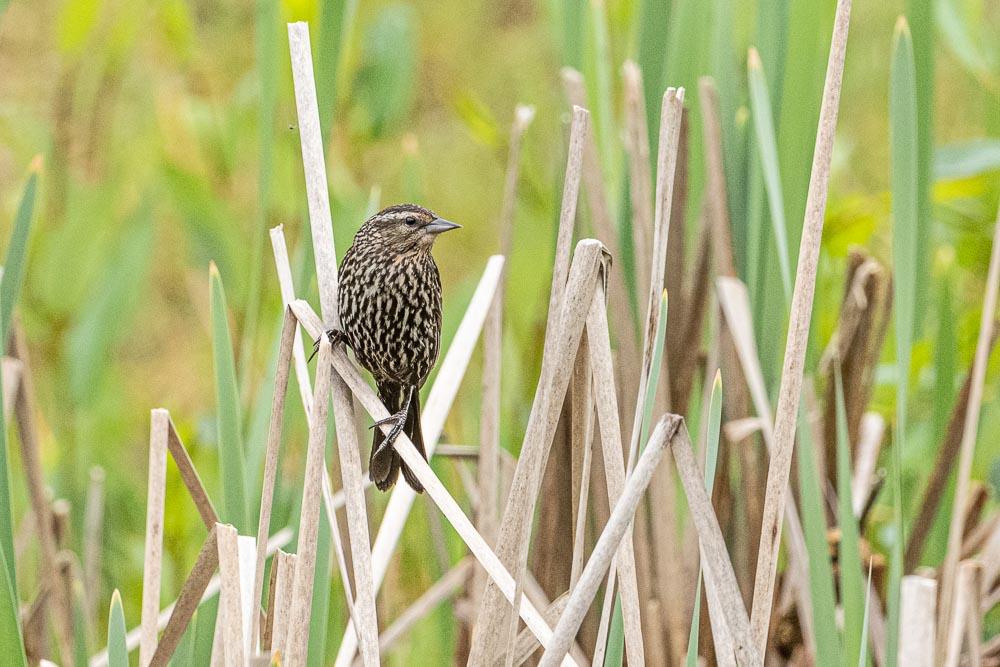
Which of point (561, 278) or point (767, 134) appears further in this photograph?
point (767, 134)

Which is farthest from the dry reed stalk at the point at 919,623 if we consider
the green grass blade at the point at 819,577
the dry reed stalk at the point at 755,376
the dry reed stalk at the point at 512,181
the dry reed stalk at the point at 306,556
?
the dry reed stalk at the point at 512,181

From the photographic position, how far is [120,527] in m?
2.75

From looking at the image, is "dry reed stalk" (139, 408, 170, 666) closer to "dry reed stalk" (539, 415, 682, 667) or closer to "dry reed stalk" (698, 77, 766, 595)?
"dry reed stalk" (539, 415, 682, 667)

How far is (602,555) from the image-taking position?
1084mm

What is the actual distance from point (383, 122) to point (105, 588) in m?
1.27

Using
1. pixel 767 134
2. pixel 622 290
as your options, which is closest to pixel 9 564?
pixel 622 290

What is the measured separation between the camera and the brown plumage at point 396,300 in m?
1.62

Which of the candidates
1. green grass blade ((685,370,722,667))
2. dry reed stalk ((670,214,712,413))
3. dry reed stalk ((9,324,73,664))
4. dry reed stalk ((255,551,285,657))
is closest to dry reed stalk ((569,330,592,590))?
green grass blade ((685,370,722,667))

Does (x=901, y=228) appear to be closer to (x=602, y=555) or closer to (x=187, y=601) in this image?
(x=602, y=555)

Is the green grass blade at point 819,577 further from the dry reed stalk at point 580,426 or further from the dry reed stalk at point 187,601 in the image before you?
the dry reed stalk at point 187,601

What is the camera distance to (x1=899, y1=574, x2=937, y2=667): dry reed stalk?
52.6 inches

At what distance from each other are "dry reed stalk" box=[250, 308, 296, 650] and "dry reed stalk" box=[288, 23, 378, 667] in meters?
0.06

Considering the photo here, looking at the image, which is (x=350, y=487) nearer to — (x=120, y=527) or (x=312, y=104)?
(x=312, y=104)

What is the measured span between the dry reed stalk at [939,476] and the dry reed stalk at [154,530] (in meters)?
1.21
